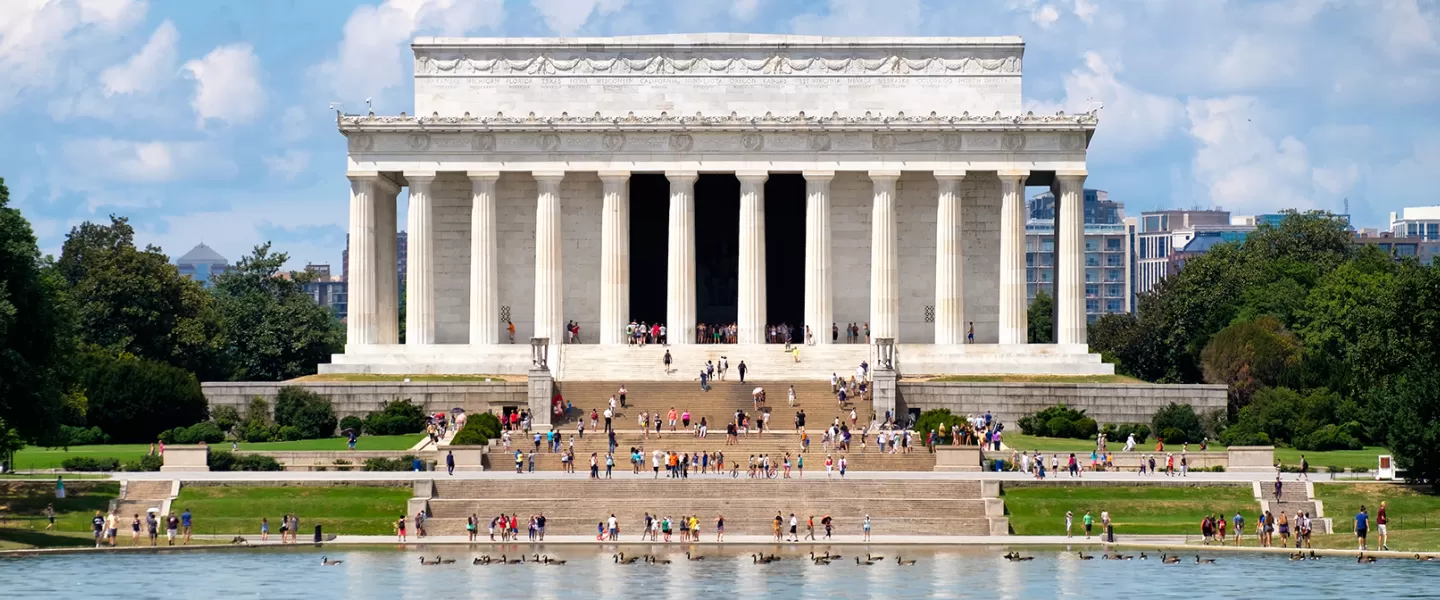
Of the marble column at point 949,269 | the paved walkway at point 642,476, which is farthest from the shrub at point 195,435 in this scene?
the marble column at point 949,269

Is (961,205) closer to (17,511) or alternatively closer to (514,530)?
(514,530)

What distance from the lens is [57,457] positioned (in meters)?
108

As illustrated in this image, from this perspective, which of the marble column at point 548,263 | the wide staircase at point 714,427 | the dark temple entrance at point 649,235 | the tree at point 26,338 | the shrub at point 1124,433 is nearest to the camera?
the tree at point 26,338

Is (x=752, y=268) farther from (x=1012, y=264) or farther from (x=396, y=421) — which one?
(x=396, y=421)

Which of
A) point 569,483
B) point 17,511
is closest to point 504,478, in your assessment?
point 569,483

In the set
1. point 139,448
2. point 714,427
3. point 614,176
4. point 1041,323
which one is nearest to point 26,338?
point 139,448

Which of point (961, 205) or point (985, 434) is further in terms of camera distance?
point (961, 205)

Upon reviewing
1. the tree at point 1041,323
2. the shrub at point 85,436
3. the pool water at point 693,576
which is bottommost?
the pool water at point 693,576

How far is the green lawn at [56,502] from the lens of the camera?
88875 mm

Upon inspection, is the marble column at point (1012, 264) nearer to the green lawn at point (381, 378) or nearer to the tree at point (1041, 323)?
the green lawn at point (381, 378)

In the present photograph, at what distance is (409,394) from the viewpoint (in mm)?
115000

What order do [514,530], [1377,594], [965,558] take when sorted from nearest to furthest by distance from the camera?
[1377,594]
[965,558]
[514,530]

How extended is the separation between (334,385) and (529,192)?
19271 millimetres

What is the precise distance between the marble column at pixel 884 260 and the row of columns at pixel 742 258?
5cm
